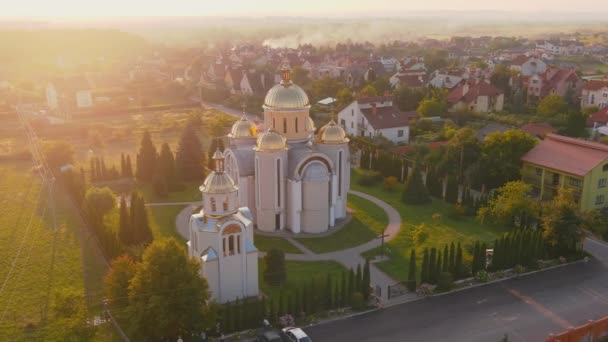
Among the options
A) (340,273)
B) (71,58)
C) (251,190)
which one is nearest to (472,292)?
(340,273)

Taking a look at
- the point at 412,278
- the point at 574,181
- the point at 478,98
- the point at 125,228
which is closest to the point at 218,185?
the point at 125,228

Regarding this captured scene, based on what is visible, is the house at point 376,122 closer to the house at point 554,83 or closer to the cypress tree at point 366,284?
the house at point 554,83

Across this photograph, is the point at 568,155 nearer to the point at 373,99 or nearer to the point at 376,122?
the point at 376,122

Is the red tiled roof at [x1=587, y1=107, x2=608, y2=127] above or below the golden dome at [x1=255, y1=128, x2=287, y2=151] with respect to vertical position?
below

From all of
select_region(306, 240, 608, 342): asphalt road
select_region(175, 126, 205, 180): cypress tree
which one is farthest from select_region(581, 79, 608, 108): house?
select_region(175, 126, 205, 180): cypress tree

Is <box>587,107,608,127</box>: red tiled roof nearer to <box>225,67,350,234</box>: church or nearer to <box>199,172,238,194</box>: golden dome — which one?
<box>225,67,350,234</box>: church

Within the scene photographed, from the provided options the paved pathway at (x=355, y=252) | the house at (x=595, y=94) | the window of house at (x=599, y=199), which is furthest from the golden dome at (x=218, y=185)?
the house at (x=595, y=94)

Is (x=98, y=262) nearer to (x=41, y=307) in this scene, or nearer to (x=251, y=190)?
(x=41, y=307)
